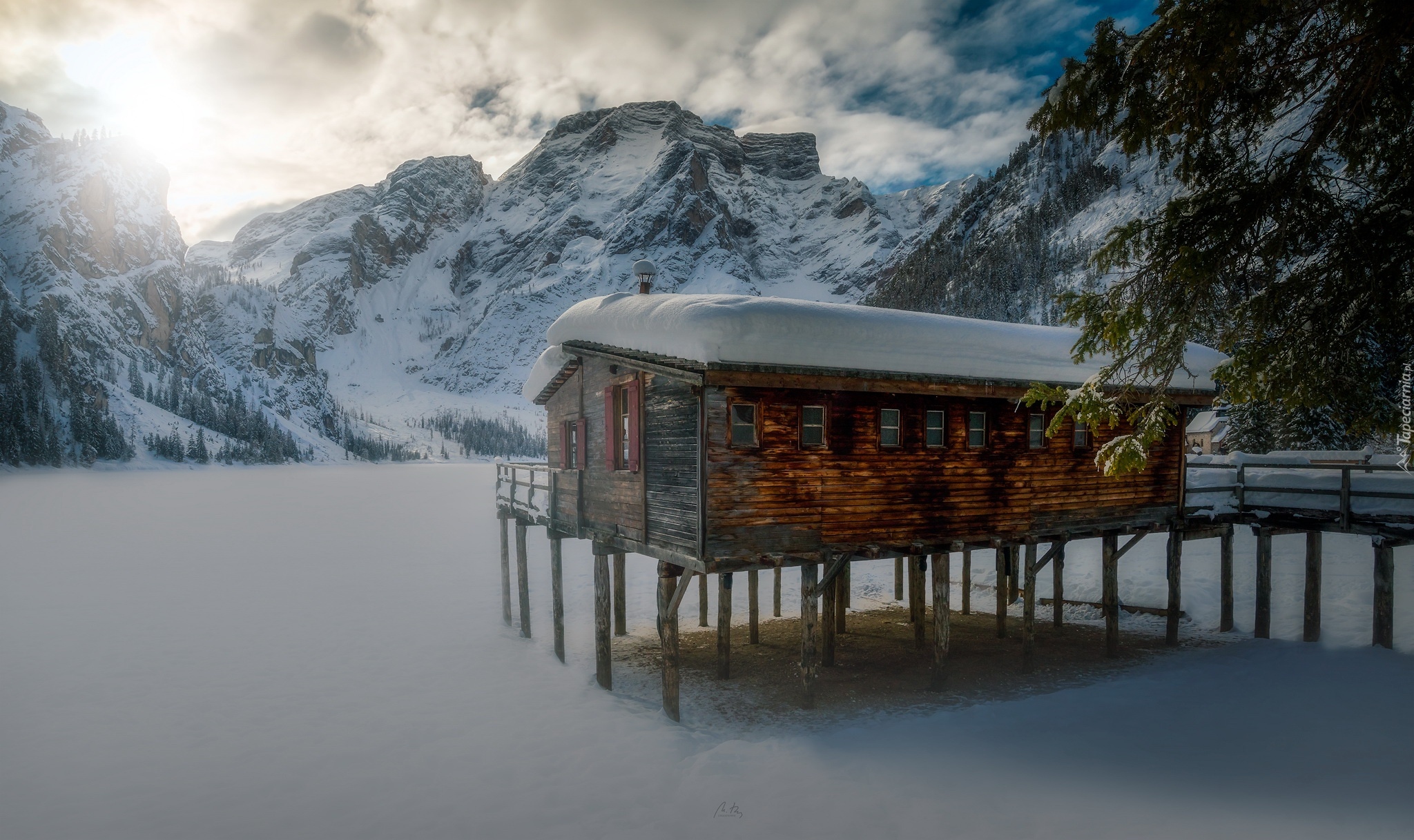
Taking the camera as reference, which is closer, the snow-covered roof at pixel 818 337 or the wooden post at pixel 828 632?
the snow-covered roof at pixel 818 337

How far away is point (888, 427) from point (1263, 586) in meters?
10.5

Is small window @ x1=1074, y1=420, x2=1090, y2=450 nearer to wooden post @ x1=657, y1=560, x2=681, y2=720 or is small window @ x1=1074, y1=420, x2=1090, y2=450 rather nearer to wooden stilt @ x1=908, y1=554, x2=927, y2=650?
wooden stilt @ x1=908, y1=554, x2=927, y2=650

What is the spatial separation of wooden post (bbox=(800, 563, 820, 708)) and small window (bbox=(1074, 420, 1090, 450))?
708 cm

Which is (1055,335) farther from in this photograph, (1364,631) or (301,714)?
(301,714)

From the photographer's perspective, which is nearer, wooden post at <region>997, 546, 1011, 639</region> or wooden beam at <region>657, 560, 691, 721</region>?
wooden beam at <region>657, 560, 691, 721</region>

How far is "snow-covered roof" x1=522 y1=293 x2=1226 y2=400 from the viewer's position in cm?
1247

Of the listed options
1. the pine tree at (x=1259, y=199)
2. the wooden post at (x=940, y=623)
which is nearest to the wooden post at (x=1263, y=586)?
the wooden post at (x=940, y=623)

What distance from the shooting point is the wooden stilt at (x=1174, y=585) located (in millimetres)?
18000

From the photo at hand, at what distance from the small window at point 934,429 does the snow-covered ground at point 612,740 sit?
15.9ft

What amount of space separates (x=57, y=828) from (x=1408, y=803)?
673 inches

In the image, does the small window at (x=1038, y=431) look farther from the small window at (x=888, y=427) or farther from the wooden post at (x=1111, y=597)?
the small window at (x=888, y=427)

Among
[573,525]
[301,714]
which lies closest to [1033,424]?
[573,525]

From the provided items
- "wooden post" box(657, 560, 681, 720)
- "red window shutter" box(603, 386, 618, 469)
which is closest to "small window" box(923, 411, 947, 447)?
"wooden post" box(657, 560, 681, 720)

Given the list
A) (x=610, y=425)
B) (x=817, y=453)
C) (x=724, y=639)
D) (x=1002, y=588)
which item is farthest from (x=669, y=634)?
(x=1002, y=588)
